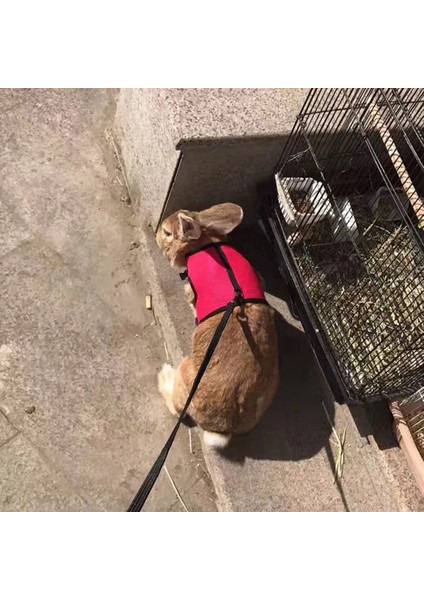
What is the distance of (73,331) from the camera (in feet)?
12.9

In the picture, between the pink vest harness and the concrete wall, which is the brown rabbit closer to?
the pink vest harness

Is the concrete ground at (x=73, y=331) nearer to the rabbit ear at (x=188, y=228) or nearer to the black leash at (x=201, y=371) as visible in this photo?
the black leash at (x=201, y=371)

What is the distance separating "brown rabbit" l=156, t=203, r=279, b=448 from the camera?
3264 millimetres

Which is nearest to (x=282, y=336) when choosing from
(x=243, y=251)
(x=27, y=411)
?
(x=243, y=251)

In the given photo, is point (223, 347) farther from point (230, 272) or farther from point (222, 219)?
point (222, 219)

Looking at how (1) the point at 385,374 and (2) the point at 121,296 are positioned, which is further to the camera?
(2) the point at 121,296

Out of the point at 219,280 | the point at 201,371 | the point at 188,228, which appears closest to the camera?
the point at 201,371

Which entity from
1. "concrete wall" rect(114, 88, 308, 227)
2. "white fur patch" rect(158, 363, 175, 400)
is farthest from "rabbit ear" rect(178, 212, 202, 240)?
"white fur patch" rect(158, 363, 175, 400)

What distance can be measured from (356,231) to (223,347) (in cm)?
169

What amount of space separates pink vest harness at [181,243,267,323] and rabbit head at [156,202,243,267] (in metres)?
0.11

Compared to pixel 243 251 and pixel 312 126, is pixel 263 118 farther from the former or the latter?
pixel 243 251

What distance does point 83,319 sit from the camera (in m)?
4.00

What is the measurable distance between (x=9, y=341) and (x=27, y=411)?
0.53 metres

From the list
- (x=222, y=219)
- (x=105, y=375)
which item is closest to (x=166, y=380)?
(x=105, y=375)
